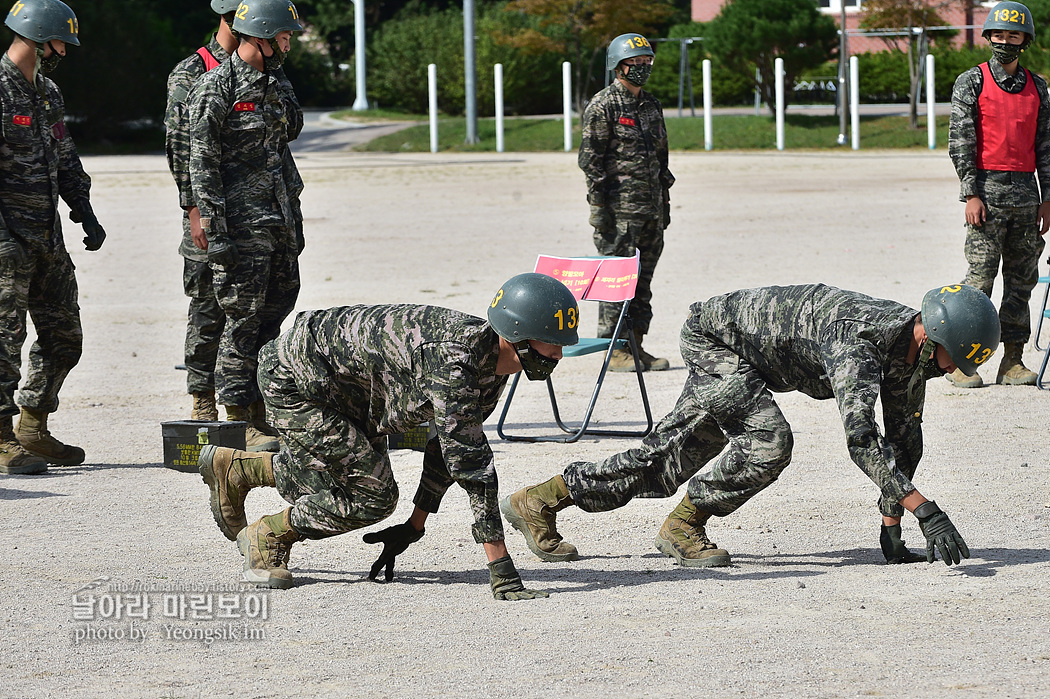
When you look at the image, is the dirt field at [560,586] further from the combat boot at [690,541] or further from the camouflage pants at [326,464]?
the camouflage pants at [326,464]

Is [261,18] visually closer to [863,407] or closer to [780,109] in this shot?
[863,407]

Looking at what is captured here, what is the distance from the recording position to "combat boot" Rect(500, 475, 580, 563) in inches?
234

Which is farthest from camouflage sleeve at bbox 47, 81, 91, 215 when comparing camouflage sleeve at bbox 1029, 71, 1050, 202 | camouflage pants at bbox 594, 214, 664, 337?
camouflage sleeve at bbox 1029, 71, 1050, 202

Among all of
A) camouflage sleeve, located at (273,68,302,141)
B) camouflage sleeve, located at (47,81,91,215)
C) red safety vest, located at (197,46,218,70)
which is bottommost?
camouflage sleeve, located at (47,81,91,215)

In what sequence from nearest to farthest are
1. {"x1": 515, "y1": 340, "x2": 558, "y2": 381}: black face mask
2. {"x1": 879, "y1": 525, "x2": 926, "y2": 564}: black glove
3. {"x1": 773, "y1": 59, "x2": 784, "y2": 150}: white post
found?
{"x1": 515, "y1": 340, "x2": 558, "y2": 381}: black face mask < {"x1": 879, "y1": 525, "x2": 926, "y2": 564}: black glove < {"x1": 773, "y1": 59, "x2": 784, "y2": 150}: white post

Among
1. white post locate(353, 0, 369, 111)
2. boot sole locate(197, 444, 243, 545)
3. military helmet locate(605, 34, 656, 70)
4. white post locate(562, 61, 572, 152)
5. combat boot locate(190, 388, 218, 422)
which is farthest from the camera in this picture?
white post locate(353, 0, 369, 111)

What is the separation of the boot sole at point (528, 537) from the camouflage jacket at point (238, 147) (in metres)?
2.37

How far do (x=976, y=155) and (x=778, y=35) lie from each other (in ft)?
92.7

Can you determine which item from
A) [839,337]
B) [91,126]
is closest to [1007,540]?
[839,337]

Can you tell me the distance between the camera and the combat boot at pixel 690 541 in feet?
19.2

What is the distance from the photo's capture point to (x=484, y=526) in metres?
5.25

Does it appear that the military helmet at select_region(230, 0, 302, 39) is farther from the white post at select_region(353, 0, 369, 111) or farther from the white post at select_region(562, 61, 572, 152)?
the white post at select_region(353, 0, 369, 111)

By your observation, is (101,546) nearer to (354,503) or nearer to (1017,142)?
(354,503)

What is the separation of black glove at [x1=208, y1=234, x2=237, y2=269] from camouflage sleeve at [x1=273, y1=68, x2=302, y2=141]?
714 mm
